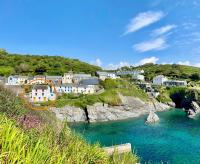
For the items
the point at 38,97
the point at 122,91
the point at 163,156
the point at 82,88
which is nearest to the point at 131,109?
the point at 122,91

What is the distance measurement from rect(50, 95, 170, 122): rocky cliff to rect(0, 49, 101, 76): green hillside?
4725 centimetres

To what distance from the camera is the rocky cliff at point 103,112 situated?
77938 millimetres

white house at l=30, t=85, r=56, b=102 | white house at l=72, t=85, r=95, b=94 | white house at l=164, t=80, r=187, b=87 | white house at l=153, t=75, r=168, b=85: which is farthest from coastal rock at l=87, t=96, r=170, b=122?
white house at l=153, t=75, r=168, b=85

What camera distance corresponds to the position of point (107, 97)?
88.6 metres

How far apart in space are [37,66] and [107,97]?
60218mm

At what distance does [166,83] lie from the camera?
14800cm

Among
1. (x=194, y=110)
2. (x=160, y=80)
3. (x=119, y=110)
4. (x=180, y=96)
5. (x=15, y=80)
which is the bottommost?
(x=194, y=110)

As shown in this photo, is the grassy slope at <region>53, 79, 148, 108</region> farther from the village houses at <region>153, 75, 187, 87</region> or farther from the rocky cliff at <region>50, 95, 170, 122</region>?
the village houses at <region>153, 75, 187, 87</region>

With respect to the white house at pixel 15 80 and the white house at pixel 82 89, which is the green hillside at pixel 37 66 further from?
the white house at pixel 82 89

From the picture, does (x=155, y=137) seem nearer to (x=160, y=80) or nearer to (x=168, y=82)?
(x=168, y=82)

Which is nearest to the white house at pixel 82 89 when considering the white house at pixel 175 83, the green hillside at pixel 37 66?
the green hillside at pixel 37 66

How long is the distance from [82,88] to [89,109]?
890 inches

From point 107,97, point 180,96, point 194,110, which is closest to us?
point 107,97

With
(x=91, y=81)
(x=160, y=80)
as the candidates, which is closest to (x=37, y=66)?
(x=91, y=81)
